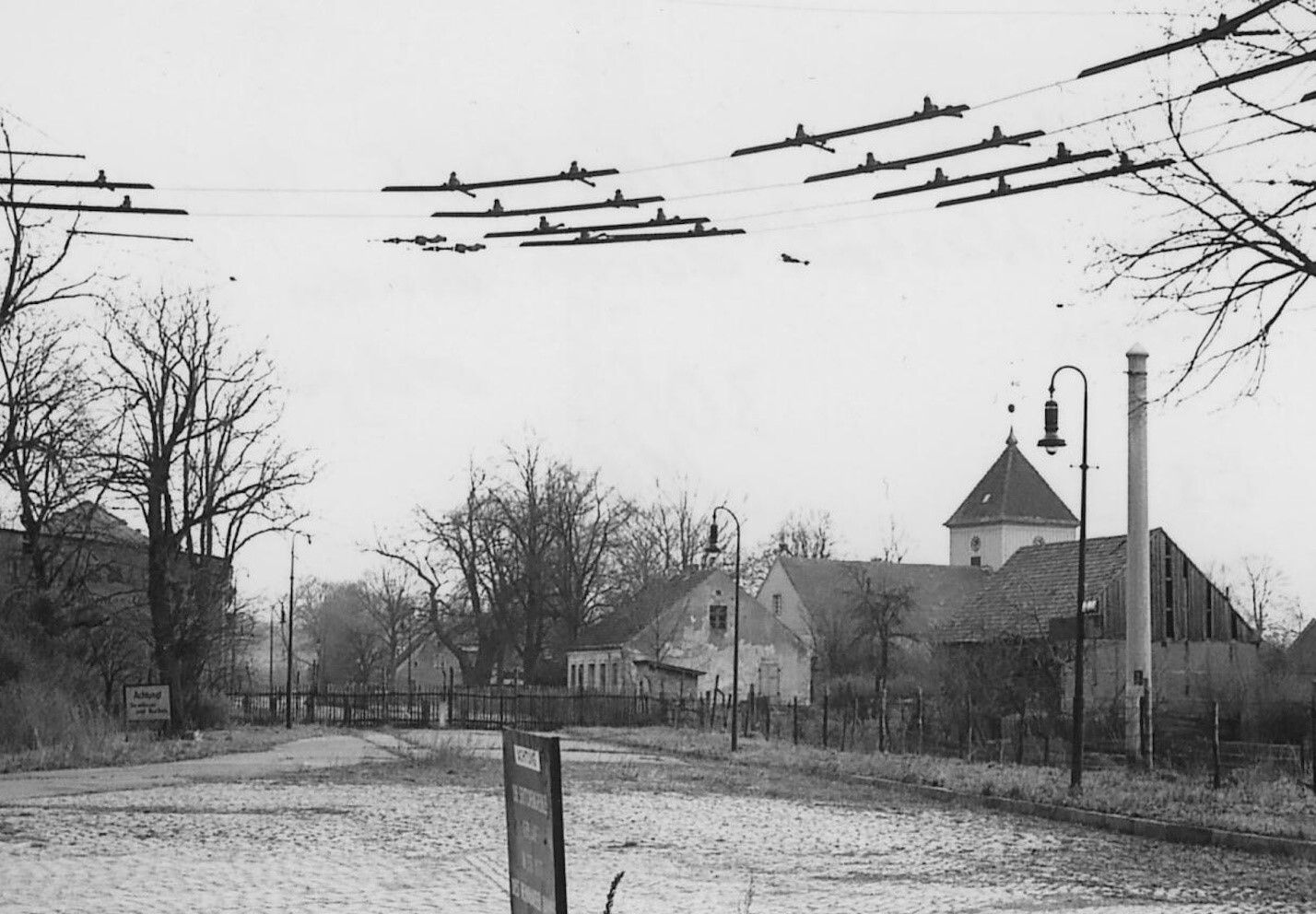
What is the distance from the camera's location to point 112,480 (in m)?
46.9

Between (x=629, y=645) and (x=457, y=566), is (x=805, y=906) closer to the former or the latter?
(x=629, y=645)

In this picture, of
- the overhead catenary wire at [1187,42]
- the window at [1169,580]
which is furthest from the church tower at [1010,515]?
the overhead catenary wire at [1187,42]

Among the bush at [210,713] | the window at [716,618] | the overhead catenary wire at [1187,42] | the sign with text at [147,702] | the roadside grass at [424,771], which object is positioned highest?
the overhead catenary wire at [1187,42]

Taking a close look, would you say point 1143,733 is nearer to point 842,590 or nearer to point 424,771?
point 424,771

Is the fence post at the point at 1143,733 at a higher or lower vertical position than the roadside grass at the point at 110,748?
higher

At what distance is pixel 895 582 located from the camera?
9488cm

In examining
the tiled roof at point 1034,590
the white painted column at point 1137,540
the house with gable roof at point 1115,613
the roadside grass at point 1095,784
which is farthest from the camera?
the tiled roof at point 1034,590

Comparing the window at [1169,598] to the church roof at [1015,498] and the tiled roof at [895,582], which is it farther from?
the church roof at [1015,498]

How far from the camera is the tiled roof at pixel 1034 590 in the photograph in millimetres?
58844

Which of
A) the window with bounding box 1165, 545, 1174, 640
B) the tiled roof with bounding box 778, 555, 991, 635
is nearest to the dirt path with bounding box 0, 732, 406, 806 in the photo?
the window with bounding box 1165, 545, 1174, 640

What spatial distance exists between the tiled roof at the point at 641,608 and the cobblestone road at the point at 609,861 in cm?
5284

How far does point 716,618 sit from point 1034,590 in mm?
→ 21734

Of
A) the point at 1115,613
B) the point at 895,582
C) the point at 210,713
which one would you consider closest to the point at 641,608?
the point at 895,582

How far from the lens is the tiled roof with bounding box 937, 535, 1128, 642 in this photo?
2317 inches
